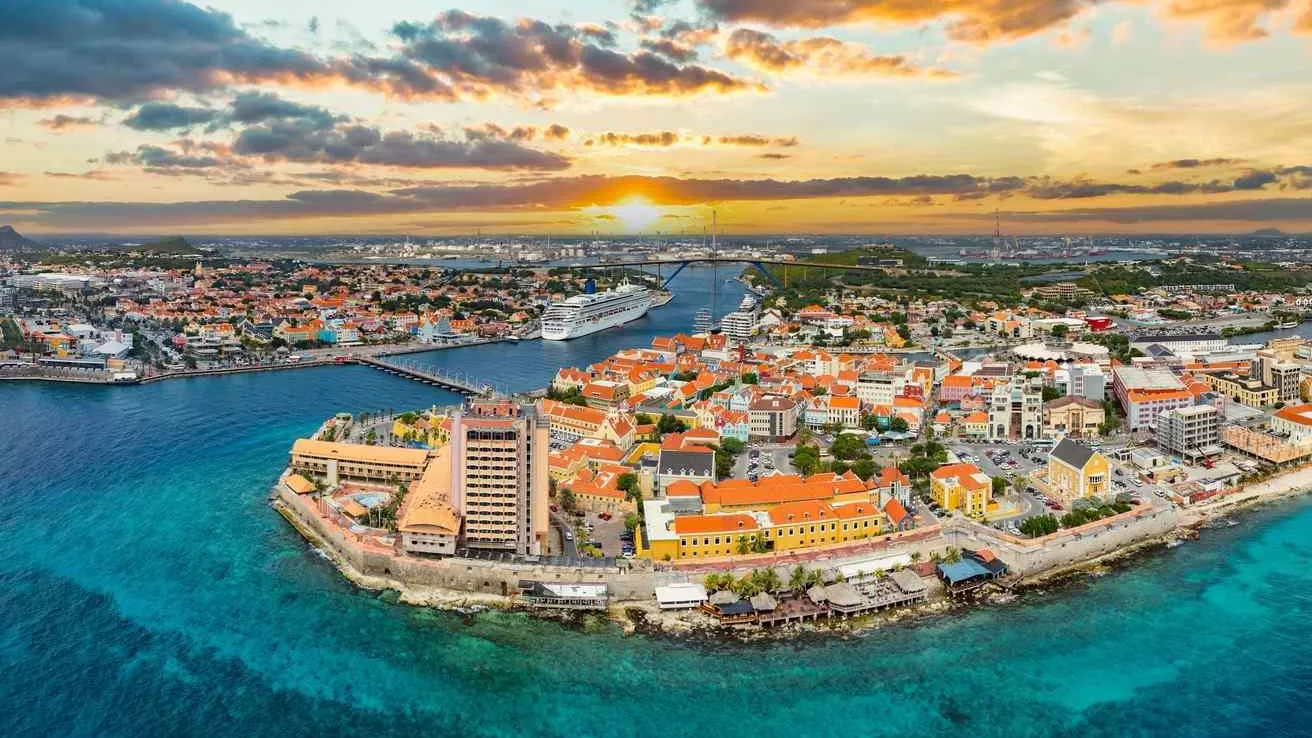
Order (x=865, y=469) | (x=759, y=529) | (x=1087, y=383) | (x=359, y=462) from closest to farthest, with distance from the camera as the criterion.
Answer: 1. (x=759, y=529)
2. (x=865, y=469)
3. (x=359, y=462)
4. (x=1087, y=383)

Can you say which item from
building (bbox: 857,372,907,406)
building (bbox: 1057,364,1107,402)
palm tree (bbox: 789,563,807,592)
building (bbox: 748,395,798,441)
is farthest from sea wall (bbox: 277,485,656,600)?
building (bbox: 1057,364,1107,402)

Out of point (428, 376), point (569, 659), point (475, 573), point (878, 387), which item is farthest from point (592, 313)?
point (569, 659)

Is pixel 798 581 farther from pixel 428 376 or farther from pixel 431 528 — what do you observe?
pixel 428 376

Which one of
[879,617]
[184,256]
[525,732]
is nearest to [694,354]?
[879,617]

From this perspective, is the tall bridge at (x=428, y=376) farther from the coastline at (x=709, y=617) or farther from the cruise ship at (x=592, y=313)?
the coastline at (x=709, y=617)

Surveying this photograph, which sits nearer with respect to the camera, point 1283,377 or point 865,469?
point 865,469

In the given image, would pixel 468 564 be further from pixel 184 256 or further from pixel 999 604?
pixel 184 256

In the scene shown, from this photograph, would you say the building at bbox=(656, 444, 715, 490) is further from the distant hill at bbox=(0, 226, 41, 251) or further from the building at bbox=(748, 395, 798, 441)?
the distant hill at bbox=(0, 226, 41, 251)

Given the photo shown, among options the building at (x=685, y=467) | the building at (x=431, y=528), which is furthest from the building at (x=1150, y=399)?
the building at (x=431, y=528)
